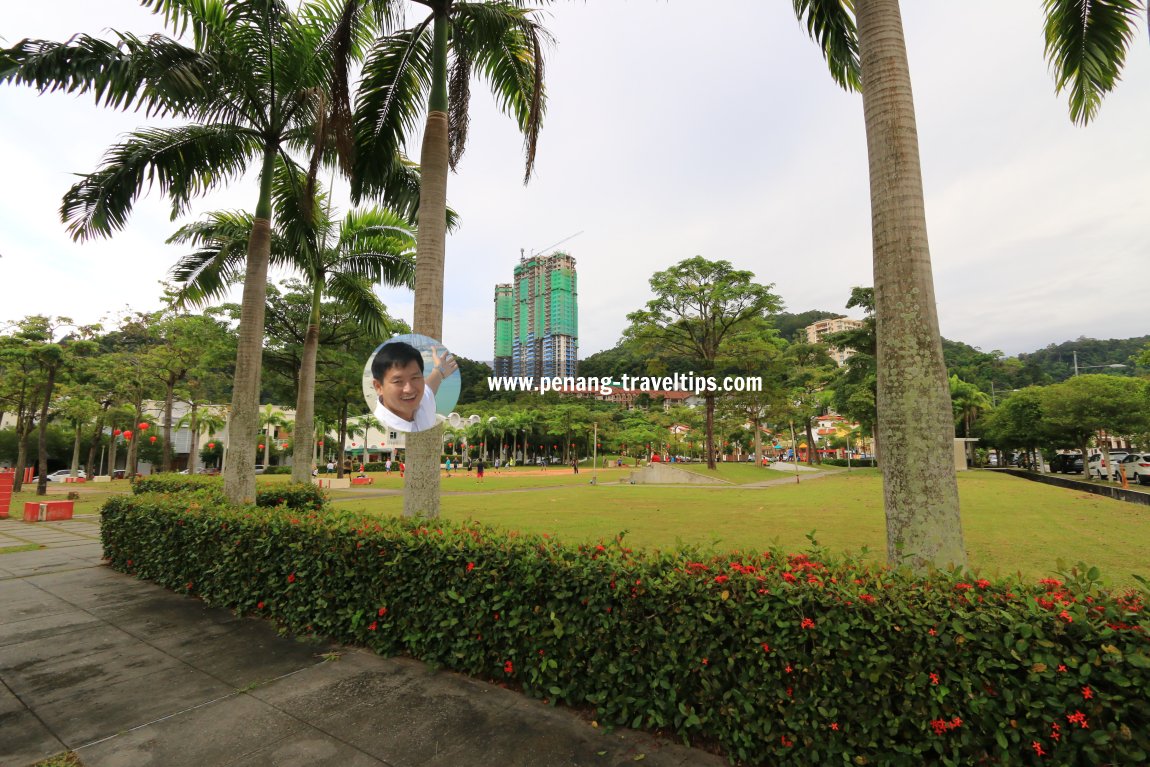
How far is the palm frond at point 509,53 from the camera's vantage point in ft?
23.5

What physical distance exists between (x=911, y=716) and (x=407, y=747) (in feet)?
9.25

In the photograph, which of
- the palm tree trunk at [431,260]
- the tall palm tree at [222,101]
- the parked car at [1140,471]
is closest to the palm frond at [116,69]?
the tall palm tree at [222,101]

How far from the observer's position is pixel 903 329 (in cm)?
384

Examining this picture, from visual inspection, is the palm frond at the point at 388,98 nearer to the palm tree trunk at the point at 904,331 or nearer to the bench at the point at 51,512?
the palm tree trunk at the point at 904,331

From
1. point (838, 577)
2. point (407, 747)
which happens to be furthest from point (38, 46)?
point (838, 577)

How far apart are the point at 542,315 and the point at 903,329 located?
94508 millimetres

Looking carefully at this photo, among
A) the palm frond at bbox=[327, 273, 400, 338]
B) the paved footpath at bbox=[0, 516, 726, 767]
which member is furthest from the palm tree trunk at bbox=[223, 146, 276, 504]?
the palm frond at bbox=[327, 273, 400, 338]

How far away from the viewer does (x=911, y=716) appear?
2547 mm

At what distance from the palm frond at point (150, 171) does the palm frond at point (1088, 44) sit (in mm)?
11293

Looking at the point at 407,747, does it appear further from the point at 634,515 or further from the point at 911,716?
the point at 634,515

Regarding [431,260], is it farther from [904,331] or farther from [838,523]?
[838,523]

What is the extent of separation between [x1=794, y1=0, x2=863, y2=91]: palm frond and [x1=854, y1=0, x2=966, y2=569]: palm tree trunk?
2.11 metres

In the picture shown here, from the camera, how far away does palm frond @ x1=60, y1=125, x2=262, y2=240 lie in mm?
7734

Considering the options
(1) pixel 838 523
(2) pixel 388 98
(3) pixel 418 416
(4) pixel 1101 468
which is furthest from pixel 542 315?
(3) pixel 418 416
